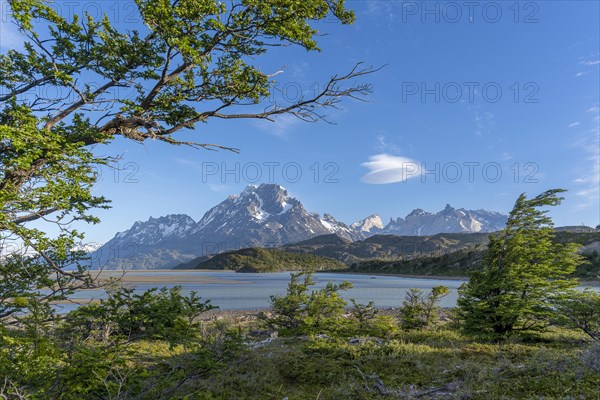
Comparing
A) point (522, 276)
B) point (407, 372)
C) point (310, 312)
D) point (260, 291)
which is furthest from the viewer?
point (260, 291)

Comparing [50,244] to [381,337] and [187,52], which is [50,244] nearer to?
[187,52]

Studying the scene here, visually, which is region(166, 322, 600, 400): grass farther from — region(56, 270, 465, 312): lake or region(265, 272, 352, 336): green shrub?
region(56, 270, 465, 312): lake

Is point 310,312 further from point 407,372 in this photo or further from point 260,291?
point 260,291

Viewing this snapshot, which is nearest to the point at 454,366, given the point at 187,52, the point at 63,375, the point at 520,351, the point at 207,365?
the point at 520,351

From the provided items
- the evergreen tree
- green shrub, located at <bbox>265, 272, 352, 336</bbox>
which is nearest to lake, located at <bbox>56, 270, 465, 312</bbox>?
green shrub, located at <bbox>265, 272, 352, 336</bbox>

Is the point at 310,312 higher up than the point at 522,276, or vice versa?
the point at 522,276

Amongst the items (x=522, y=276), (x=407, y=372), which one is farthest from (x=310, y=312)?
(x=522, y=276)

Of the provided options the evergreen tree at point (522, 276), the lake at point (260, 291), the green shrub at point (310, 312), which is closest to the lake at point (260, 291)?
the lake at point (260, 291)

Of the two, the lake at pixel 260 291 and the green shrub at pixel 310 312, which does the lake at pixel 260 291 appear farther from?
the green shrub at pixel 310 312

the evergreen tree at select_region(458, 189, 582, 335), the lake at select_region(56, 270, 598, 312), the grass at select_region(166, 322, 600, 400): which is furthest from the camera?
the lake at select_region(56, 270, 598, 312)

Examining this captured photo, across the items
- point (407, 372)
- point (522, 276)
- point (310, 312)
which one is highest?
point (522, 276)

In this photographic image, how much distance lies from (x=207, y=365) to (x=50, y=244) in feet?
12.3

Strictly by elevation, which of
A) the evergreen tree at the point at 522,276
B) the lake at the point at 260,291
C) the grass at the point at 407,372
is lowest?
the lake at the point at 260,291

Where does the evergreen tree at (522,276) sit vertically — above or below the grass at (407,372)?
above
